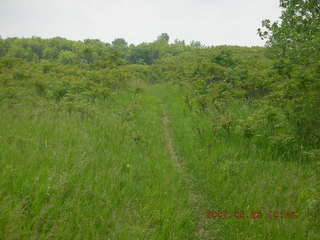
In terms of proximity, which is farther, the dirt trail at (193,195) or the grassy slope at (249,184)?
the dirt trail at (193,195)

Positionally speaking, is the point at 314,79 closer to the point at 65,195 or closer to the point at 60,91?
the point at 65,195

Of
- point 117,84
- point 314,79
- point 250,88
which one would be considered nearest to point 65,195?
point 314,79

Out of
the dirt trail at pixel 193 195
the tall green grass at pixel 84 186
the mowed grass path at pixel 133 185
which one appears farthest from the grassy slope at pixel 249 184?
the tall green grass at pixel 84 186

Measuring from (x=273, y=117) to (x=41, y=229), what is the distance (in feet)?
21.3

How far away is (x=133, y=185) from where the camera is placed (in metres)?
3.95

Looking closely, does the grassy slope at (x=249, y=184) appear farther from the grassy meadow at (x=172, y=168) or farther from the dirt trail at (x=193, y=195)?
the dirt trail at (x=193, y=195)

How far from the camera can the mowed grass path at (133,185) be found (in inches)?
108
